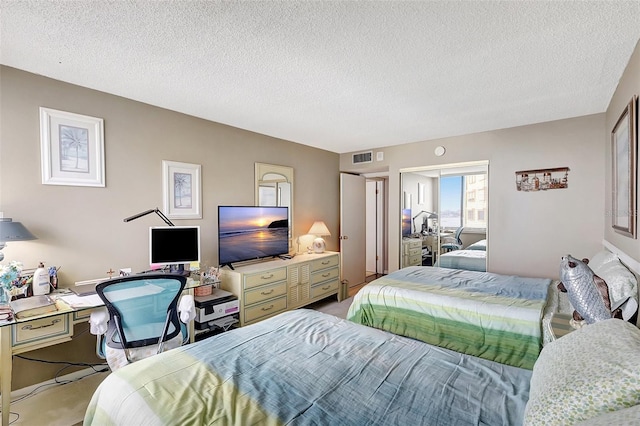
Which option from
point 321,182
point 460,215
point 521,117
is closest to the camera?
point 521,117

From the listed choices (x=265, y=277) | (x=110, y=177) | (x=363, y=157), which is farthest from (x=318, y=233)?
(x=110, y=177)

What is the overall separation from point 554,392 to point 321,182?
4.36m

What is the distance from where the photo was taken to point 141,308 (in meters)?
2.00

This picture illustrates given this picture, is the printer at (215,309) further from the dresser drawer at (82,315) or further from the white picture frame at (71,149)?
the white picture frame at (71,149)

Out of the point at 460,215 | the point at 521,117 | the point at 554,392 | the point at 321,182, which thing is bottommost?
the point at 554,392

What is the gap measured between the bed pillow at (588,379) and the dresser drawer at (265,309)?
2791 mm

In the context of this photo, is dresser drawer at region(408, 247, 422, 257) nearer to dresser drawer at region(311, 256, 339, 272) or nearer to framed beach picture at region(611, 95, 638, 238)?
dresser drawer at region(311, 256, 339, 272)

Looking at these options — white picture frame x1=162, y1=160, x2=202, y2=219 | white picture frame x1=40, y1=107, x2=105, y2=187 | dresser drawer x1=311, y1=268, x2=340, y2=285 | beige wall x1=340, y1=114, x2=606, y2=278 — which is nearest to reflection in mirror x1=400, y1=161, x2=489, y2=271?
beige wall x1=340, y1=114, x2=606, y2=278

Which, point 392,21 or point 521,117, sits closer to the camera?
point 392,21

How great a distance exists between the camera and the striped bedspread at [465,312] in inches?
82.9

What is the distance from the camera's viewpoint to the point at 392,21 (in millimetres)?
1642

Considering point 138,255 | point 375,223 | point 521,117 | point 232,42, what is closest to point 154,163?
point 138,255

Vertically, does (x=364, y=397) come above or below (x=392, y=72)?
below

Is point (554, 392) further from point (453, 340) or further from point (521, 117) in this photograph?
point (521, 117)
